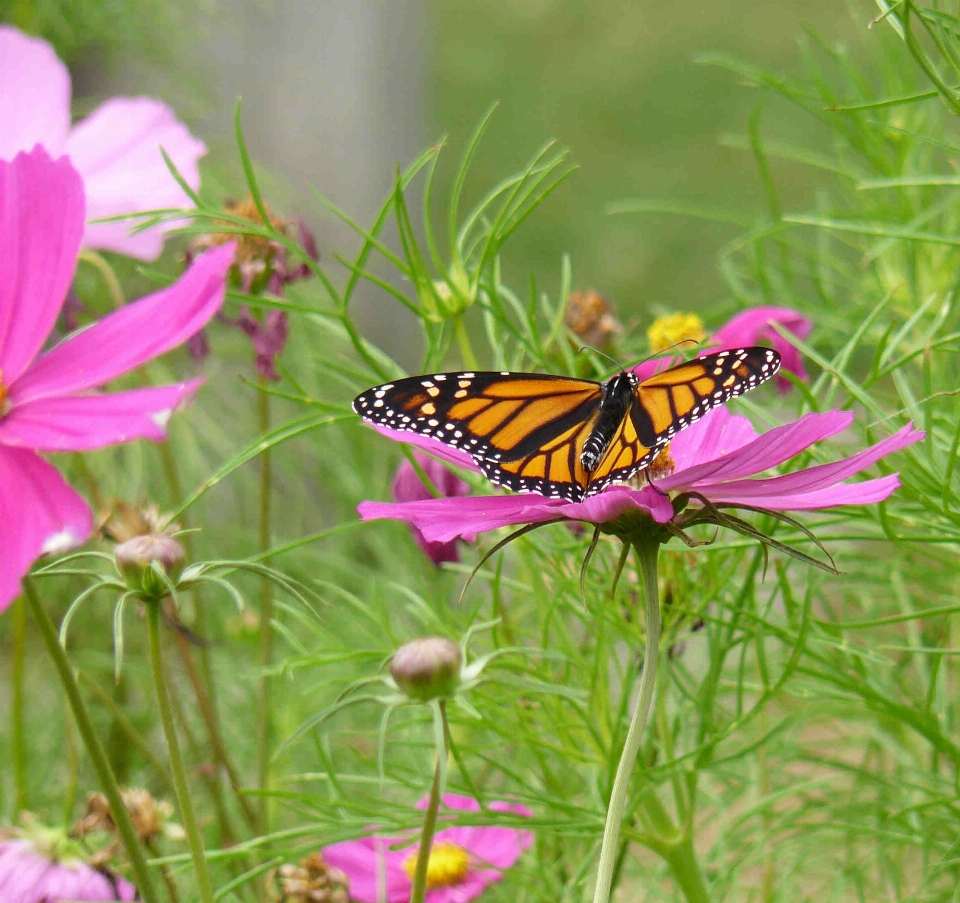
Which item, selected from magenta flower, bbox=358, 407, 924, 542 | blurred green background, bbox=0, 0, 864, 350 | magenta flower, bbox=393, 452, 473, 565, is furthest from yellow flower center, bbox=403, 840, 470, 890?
blurred green background, bbox=0, 0, 864, 350

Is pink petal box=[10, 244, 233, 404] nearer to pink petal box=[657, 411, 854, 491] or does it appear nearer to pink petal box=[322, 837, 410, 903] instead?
pink petal box=[657, 411, 854, 491]

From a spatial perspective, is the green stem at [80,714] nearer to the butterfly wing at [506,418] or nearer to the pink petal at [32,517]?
the pink petal at [32,517]

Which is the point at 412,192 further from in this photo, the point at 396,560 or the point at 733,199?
the point at 733,199

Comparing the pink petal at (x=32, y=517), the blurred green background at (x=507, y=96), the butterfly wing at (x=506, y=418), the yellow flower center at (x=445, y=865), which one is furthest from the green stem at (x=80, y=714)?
the blurred green background at (x=507, y=96)

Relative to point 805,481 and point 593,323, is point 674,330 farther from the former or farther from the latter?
point 805,481

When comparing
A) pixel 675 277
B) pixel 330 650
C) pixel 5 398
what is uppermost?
pixel 5 398

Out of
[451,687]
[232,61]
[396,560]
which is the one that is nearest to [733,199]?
[232,61]
